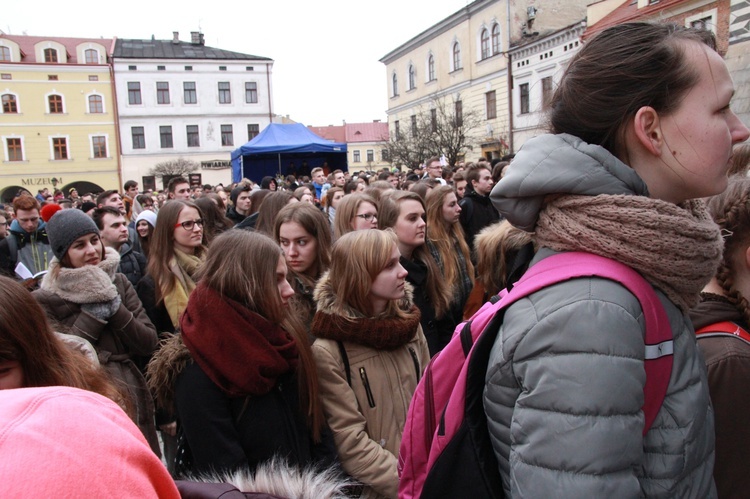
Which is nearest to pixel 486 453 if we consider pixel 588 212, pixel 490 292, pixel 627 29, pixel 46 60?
pixel 588 212

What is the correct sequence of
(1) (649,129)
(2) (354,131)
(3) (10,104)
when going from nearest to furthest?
(1) (649,129), (3) (10,104), (2) (354,131)

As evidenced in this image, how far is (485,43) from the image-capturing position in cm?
3338

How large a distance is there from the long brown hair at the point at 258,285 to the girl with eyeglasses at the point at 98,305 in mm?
1132

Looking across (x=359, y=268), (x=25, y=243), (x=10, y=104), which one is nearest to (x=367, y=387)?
(x=359, y=268)

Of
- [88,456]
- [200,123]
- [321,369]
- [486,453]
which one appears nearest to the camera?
[88,456]

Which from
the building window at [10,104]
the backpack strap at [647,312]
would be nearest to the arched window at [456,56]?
the building window at [10,104]

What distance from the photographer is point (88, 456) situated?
63 centimetres

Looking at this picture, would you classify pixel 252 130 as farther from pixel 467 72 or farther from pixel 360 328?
pixel 360 328

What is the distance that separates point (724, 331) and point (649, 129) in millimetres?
846

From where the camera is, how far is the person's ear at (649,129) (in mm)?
1129

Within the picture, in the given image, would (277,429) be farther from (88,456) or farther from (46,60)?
(46,60)

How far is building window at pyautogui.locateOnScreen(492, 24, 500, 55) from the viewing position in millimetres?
32062

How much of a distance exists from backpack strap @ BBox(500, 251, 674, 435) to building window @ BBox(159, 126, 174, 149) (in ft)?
148

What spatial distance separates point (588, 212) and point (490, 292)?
2824mm
